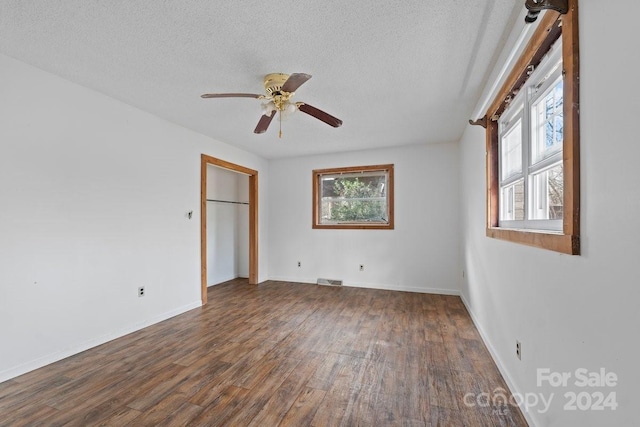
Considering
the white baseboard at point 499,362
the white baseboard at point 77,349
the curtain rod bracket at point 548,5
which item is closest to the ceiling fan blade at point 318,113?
the curtain rod bracket at point 548,5

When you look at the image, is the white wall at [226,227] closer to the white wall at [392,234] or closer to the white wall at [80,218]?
the white wall at [392,234]

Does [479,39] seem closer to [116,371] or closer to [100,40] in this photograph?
[100,40]

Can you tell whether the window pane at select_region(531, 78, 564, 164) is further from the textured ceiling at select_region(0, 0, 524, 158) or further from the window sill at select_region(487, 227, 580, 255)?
the textured ceiling at select_region(0, 0, 524, 158)

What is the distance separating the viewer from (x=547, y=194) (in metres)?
1.60

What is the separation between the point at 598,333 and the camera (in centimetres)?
98

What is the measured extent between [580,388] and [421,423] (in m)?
0.85

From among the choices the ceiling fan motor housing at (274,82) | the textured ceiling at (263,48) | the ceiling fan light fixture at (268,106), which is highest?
the textured ceiling at (263,48)

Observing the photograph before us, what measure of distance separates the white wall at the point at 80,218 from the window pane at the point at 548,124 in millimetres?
3550

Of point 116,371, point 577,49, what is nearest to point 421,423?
point 577,49

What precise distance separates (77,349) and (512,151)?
404 cm

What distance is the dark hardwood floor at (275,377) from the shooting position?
5.51ft

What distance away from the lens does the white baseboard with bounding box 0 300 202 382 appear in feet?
6.86

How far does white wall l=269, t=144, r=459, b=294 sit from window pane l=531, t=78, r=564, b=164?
110 inches

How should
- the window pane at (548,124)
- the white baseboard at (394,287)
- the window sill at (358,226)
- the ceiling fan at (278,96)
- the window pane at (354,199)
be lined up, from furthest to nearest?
the window pane at (354,199) → the window sill at (358,226) → the white baseboard at (394,287) → the ceiling fan at (278,96) → the window pane at (548,124)
